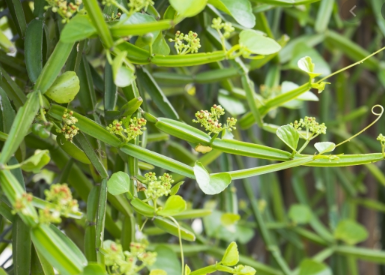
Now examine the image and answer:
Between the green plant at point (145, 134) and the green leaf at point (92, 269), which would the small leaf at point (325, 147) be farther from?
the green leaf at point (92, 269)

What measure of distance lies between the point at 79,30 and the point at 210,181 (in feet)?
0.39

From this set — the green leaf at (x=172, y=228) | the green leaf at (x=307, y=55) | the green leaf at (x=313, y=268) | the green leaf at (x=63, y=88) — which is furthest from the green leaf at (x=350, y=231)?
the green leaf at (x=63, y=88)

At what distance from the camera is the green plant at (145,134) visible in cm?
22

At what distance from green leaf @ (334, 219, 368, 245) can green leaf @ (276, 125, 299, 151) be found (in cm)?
40

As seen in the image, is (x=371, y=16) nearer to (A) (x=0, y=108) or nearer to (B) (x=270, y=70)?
Result: (B) (x=270, y=70)

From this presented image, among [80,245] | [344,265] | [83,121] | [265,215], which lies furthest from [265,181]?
[83,121]

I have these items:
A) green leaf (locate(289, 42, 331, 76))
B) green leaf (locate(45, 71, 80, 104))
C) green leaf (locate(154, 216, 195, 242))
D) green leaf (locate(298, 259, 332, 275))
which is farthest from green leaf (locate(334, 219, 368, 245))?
green leaf (locate(45, 71, 80, 104))

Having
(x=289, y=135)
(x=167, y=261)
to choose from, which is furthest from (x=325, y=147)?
(x=167, y=261)

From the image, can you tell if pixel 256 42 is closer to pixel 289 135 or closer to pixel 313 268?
pixel 289 135

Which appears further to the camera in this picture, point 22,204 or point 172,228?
point 172,228

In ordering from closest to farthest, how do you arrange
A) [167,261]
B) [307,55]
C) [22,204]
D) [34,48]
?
[22,204], [34,48], [167,261], [307,55]

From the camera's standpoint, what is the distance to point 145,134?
0.34 m

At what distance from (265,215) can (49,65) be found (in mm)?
464

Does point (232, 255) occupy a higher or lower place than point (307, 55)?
lower
